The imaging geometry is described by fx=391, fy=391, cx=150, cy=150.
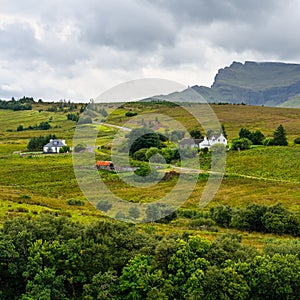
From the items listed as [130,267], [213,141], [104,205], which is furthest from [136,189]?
[130,267]

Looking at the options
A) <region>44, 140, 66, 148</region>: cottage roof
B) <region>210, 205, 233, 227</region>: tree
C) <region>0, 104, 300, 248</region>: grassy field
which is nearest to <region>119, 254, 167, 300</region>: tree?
<region>0, 104, 300, 248</region>: grassy field

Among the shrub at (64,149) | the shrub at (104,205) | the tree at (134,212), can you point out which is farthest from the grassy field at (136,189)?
the shrub at (64,149)

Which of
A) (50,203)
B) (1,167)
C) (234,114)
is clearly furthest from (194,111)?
(50,203)

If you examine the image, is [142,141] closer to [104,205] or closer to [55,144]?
[55,144]

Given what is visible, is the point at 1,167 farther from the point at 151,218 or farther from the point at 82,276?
the point at 82,276

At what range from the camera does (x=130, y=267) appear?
25156 millimetres

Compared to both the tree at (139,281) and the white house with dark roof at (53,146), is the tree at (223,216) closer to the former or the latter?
the tree at (139,281)

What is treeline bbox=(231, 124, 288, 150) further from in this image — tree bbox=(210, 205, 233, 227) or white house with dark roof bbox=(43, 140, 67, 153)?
tree bbox=(210, 205, 233, 227)

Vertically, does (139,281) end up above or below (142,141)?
below

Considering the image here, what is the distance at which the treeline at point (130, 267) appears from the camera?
2414 centimetres

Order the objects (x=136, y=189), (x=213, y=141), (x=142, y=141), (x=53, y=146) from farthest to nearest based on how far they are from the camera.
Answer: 1. (x=53, y=146)
2. (x=213, y=141)
3. (x=142, y=141)
4. (x=136, y=189)

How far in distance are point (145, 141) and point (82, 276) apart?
8352cm

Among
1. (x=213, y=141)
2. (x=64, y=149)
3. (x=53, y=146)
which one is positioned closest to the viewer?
(x=213, y=141)

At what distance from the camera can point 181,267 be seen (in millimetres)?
25328
